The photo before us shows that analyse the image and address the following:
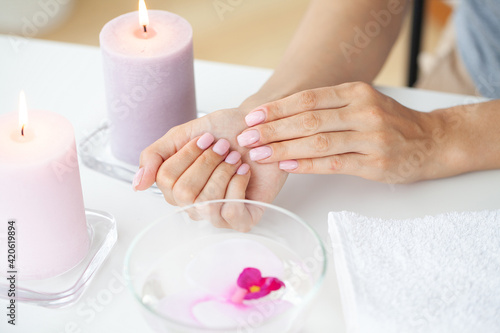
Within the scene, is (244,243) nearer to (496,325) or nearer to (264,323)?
(264,323)

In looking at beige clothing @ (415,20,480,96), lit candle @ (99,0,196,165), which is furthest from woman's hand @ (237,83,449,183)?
beige clothing @ (415,20,480,96)

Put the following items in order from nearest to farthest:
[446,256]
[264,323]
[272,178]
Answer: [264,323] → [446,256] → [272,178]

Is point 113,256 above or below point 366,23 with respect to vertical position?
below

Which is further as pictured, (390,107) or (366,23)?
(366,23)

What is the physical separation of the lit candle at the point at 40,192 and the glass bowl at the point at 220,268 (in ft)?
0.31

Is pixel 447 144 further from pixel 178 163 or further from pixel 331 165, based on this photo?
pixel 178 163

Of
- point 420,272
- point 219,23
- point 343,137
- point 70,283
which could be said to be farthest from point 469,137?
point 219,23

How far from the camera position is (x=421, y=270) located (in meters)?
0.55

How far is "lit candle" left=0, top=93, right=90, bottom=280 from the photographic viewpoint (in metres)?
0.55

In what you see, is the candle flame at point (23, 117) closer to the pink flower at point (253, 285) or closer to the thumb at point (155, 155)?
the thumb at point (155, 155)

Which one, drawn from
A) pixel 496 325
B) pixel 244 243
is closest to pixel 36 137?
pixel 244 243

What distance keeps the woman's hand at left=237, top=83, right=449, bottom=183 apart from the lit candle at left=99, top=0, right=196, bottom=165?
0.35 feet

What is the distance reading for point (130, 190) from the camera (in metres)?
0.74

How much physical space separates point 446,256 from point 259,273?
0.59ft
